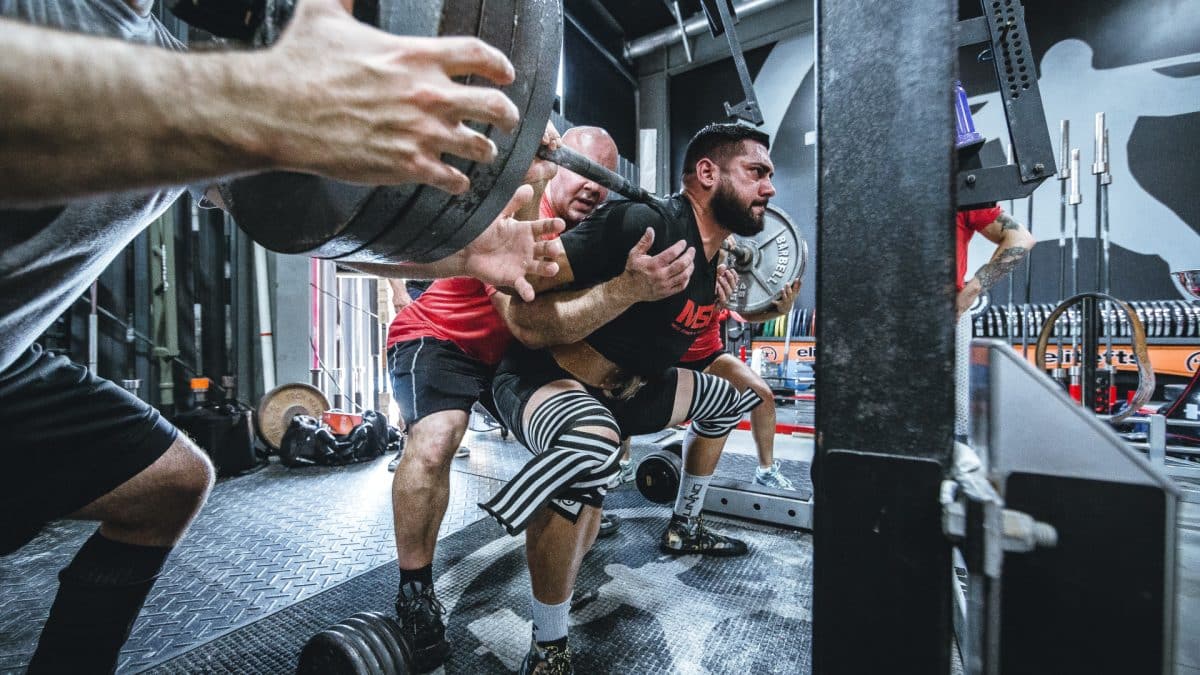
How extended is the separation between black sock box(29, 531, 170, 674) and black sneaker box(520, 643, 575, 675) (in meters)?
0.78

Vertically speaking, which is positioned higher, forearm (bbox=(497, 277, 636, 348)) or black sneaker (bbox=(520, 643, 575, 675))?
forearm (bbox=(497, 277, 636, 348))

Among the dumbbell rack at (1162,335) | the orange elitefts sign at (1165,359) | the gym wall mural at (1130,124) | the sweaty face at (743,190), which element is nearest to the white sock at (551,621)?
the sweaty face at (743,190)

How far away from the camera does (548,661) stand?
1134 mm

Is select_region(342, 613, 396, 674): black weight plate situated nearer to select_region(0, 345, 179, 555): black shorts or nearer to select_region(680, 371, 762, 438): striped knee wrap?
select_region(0, 345, 179, 555): black shorts

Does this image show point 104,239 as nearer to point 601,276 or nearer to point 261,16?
point 261,16

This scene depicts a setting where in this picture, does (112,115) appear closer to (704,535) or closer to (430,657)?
(430,657)

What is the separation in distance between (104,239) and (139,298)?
2843 mm

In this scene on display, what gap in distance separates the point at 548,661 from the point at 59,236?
3.87 feet

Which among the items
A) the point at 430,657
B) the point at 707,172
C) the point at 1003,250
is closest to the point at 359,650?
the point at 430,657

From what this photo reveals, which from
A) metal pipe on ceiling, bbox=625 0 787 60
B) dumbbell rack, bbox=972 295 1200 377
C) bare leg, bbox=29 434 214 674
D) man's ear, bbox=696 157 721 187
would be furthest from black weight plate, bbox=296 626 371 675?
metal pipe on ceiling, bbox=625 0 787 60

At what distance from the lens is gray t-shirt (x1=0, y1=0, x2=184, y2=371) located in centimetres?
67

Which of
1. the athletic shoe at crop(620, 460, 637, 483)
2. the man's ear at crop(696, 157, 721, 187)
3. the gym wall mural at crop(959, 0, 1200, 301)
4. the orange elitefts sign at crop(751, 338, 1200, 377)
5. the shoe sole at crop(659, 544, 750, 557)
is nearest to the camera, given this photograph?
the man's ear at crop(696, 157, 721, 187)

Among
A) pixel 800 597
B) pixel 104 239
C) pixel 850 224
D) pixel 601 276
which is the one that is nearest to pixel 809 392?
pixel 800 597

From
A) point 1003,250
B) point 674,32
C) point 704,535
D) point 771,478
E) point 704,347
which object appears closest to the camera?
point 704,535
